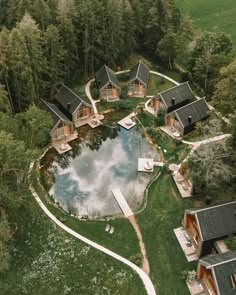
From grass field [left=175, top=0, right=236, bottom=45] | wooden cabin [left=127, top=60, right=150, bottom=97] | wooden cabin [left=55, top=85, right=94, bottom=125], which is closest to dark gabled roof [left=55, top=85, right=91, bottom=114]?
wooden cabin [left=55, top=85, right=94, bottom=125]

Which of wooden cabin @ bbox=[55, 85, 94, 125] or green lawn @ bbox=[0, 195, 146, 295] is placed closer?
green lawn @ bbox=[0, 195, 146, 295]

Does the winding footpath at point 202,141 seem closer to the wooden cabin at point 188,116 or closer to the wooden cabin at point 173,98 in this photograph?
the wooden cabin at point 188,116

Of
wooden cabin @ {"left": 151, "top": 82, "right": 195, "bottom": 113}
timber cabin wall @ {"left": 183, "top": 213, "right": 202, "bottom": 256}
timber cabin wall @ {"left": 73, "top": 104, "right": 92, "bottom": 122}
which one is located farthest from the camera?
wooden cabin @ {"left": 151, "top": 82, "right": 195, "bottom": 113}

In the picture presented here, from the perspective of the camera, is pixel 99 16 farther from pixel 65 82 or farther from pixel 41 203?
pixel 41 203

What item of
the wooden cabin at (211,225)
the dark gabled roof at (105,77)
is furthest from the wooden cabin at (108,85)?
the wooden cabin at (211,225)

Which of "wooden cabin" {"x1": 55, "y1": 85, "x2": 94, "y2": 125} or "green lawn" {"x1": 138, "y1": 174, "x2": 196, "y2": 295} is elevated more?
"wooden cabin" {"x1": 55, "y1": 85, "x2": 94, "y2": 125}

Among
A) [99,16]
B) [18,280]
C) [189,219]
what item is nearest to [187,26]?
[99,16]

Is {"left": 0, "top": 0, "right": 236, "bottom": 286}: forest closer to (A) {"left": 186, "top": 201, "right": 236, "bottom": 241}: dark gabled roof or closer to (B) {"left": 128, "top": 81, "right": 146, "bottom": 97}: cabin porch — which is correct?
(B) {"left": 128, "top": 81, "right": 146, "bottom": 97}: cabin porch
